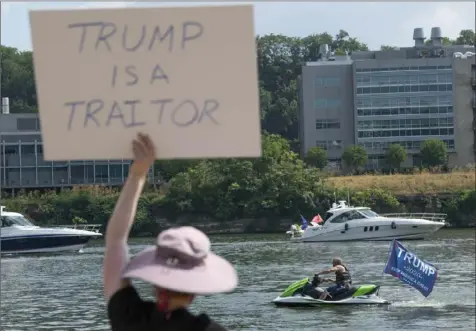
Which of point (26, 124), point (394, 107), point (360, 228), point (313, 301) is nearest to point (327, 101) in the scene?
point (394, 107)

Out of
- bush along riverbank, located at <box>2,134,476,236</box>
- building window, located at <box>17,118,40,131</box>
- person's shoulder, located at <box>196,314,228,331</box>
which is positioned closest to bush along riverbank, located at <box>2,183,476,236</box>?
bush along riverbank, located at <box>2,134,476,236</box>

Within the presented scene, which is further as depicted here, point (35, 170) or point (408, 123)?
point (408, 123)

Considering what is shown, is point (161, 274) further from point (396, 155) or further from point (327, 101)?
point (327, 101)

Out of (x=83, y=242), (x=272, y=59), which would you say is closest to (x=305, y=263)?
(x=83, y=242)

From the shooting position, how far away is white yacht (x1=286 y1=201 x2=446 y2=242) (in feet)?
197

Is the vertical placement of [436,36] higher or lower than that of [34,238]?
higher

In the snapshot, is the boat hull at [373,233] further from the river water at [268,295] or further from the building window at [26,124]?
the building window at [26,124]

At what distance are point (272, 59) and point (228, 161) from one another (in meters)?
62.7

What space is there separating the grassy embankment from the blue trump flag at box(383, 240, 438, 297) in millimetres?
59412

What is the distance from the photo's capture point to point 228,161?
3553 inches

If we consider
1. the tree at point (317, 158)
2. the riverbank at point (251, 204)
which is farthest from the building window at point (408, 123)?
the riverbank at point (251, 204)

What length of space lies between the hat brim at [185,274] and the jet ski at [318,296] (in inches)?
916

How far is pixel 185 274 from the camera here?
362 centimetres

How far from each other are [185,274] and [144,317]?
9.1 inches
